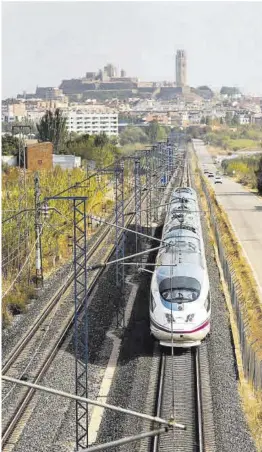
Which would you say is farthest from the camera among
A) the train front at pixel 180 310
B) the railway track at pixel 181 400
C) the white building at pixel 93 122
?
the white building at pixel 93 122

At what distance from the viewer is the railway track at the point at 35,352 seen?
13094mm

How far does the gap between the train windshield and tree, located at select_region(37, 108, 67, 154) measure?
5188 centimetres

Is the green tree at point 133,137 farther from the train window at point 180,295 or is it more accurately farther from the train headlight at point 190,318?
the train headlight at point 190,318

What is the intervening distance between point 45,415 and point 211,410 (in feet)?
9.45

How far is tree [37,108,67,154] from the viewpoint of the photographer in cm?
6744

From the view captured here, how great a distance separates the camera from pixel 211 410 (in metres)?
13.2

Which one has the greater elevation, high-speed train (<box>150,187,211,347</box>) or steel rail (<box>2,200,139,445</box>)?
high-speed train (<box>150,187,211,347</box>)

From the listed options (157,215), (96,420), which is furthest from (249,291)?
(157,215)

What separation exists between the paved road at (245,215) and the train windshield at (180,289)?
7577 mm

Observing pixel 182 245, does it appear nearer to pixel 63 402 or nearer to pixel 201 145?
pixel 63 402

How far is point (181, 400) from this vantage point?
1379cm

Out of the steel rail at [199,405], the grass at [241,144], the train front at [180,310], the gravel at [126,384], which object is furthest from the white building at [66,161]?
the grass at [241,144]

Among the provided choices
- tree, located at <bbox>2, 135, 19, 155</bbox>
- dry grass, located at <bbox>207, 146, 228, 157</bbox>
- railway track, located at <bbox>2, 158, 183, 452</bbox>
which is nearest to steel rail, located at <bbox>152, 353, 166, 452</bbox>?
railway track, located at <bbox>2, 158, 183, 452</bbox>

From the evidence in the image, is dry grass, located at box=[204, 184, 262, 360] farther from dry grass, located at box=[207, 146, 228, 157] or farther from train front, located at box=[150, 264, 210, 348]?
dry grass, located at box=[207, 146, 228, 157]
